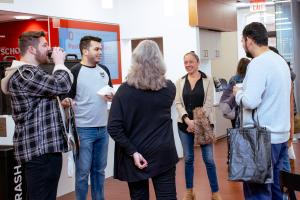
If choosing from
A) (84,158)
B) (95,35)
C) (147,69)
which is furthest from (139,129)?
(95,35)

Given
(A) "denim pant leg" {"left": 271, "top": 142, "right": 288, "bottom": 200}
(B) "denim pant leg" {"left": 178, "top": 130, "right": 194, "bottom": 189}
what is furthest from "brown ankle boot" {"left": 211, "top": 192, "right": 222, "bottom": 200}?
(A) "denim pant leg" {"left": 271, "top": 142, "right": 288, "bottom": 200}

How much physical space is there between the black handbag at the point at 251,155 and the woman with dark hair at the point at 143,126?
0.44m

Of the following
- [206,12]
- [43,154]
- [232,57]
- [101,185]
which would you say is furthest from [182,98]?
[232,57]

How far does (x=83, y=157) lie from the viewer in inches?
152

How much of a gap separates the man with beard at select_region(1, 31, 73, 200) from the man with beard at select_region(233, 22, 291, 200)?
118 centimetres

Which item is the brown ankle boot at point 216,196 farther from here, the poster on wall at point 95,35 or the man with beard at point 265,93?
the poster on wall at point 95,35

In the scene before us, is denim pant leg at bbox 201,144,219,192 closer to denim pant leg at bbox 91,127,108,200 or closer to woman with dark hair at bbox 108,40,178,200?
denim pant leg at bbox 91,127,108,200

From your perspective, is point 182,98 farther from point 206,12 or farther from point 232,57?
point 232,57

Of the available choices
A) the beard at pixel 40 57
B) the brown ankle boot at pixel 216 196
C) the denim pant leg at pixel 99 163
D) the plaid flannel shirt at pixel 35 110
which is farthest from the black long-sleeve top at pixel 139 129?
the brown ankle boot at pixel 216 196

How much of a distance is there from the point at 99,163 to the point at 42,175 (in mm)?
1225

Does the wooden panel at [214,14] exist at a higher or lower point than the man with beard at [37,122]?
higher

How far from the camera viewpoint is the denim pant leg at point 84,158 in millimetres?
3846

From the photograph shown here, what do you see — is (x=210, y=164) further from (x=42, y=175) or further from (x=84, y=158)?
(x=42, y=175)

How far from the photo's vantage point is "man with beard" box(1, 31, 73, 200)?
2.76 meters
